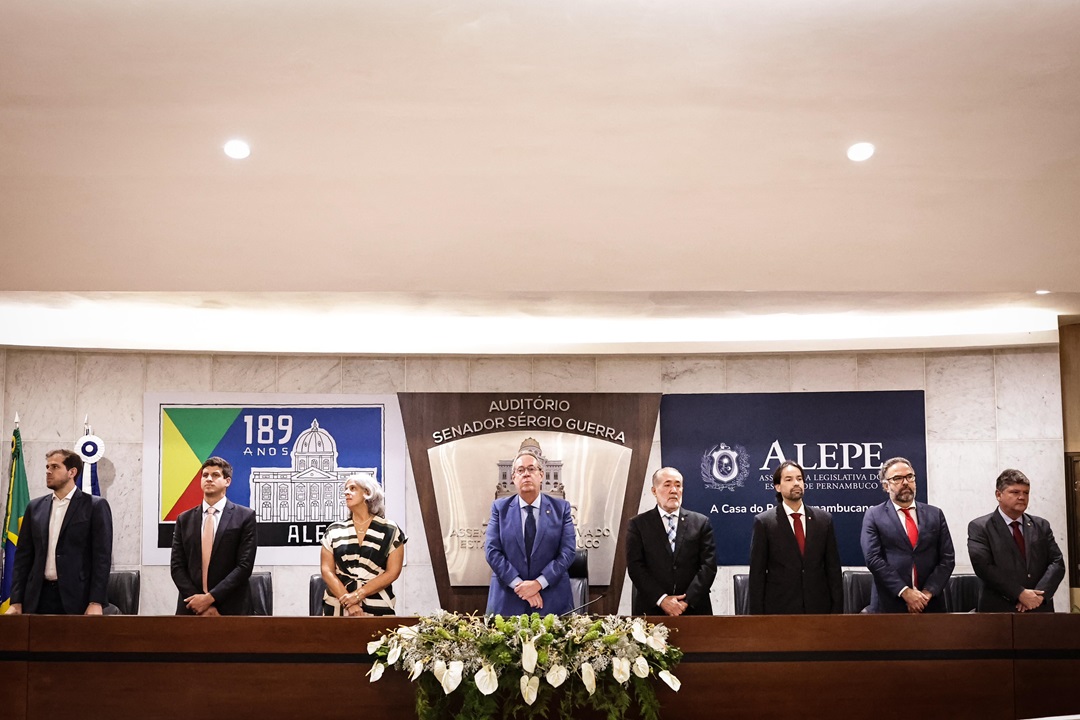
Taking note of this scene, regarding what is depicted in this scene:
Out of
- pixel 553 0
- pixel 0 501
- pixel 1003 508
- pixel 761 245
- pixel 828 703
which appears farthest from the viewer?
pixel 0 501

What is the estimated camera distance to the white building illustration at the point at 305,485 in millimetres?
7738

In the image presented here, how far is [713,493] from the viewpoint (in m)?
7.89

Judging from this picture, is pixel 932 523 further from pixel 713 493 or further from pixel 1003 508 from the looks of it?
pixel 713 493

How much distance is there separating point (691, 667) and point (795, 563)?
50.2 inches

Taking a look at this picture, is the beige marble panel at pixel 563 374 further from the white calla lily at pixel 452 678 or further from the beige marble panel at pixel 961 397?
the white calla lily at pixel 452 678

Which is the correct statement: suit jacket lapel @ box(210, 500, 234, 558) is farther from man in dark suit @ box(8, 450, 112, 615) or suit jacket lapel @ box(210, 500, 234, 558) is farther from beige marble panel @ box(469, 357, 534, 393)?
beige marble panel @ box(469, 357, 534, 393)

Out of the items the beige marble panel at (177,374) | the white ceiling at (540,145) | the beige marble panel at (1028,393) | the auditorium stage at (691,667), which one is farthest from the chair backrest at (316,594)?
the beige marble panel at (1028,393)

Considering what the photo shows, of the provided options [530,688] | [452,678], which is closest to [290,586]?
[452,678]

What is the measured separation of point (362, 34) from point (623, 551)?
15.7 feet

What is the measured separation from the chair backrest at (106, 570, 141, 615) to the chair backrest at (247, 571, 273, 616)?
2.98ft

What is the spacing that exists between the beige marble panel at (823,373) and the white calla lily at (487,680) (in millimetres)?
4530

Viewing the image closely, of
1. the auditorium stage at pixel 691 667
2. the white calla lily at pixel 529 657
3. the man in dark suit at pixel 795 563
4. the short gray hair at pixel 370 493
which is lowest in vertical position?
the auditorium stage at pixel 691 667

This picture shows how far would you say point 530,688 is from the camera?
408 centimetres

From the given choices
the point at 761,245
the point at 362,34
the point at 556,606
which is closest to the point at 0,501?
the point at 556,606
